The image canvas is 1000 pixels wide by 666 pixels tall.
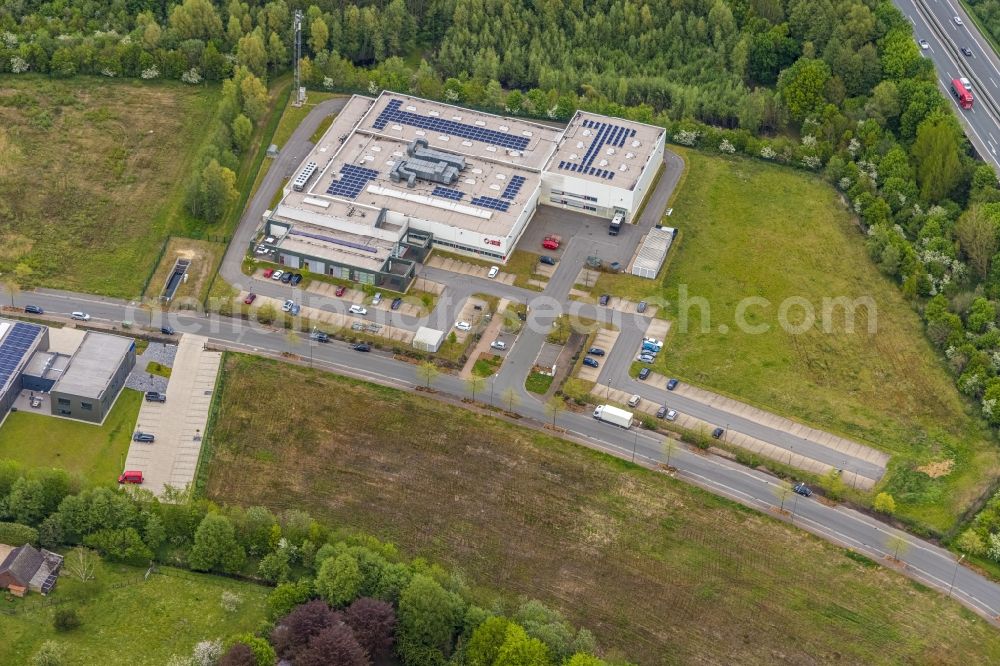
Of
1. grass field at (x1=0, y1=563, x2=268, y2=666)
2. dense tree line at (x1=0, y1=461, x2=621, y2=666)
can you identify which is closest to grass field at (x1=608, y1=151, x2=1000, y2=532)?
dense tree line at (x1=0, y1=461, x2=621, y2=666)

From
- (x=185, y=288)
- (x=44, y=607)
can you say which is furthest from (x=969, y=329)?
(x=44, y=607)

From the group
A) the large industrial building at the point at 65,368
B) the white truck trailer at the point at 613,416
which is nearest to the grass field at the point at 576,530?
the white truck trailer at the point at 613,416

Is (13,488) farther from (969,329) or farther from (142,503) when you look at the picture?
(969,329)

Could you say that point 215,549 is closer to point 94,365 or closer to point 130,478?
point 130,478

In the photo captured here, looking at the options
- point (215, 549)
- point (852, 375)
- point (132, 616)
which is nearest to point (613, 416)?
point (852, 375)

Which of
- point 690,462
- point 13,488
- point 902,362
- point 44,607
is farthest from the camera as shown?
point 902,362

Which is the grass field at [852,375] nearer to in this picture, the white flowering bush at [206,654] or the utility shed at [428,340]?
the utility shed at [428,340]
